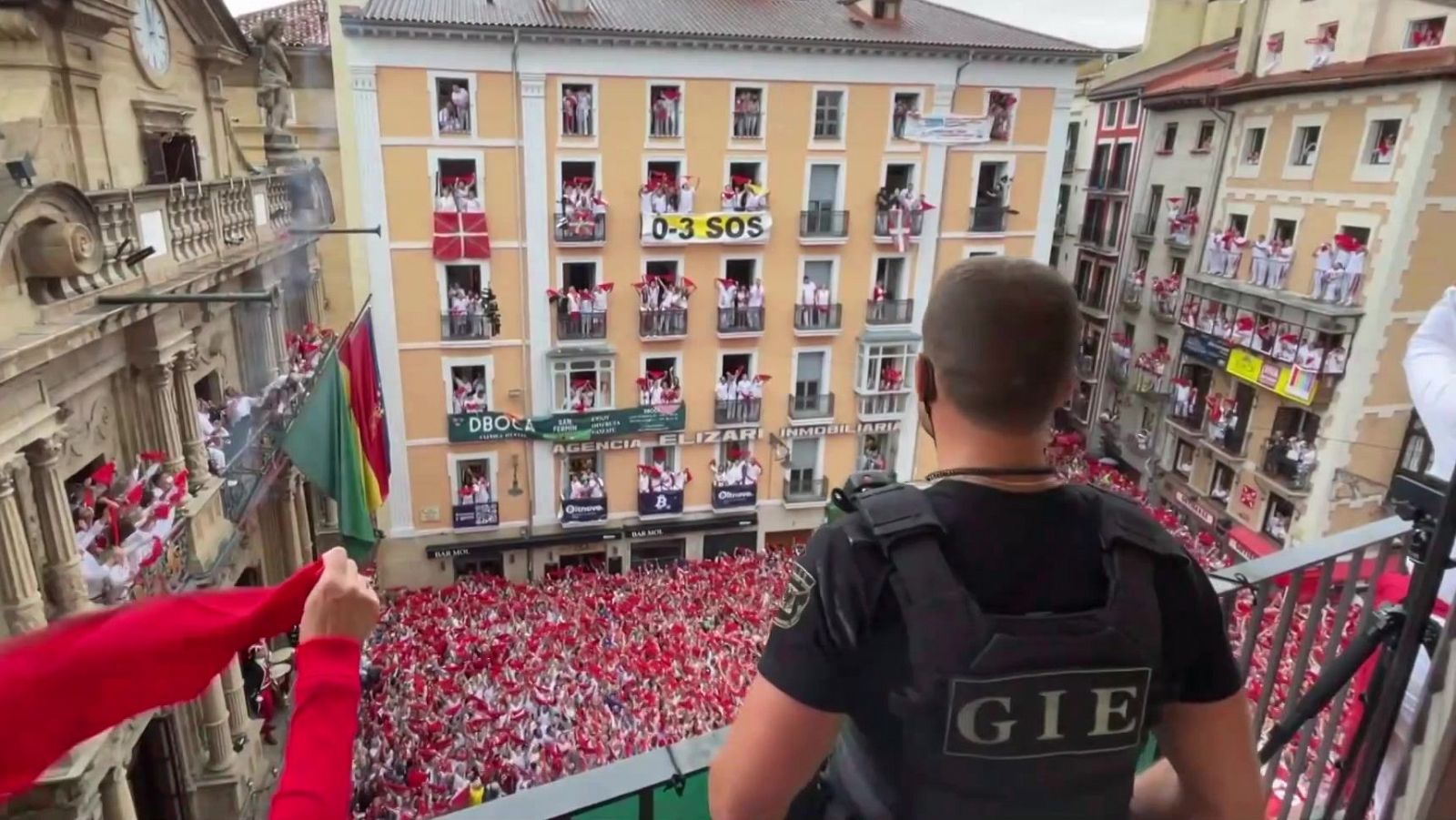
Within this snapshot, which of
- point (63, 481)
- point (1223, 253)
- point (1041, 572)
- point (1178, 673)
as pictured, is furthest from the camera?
point (1223, 253)

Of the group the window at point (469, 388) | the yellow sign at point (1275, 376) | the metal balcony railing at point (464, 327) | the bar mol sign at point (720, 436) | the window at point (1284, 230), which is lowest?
the bar mol sign at point (720, 436)

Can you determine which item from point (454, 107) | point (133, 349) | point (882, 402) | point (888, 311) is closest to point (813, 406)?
point (882, 402)

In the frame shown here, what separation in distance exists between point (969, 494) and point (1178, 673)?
1.29 ft

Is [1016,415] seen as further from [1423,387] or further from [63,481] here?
[63,481]

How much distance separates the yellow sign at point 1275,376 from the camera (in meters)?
10.8

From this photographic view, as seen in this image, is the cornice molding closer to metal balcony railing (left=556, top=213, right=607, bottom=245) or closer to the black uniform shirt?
metal balcony railing (left=556, top=213, right=607, bottom=245)

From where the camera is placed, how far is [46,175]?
5273 mm

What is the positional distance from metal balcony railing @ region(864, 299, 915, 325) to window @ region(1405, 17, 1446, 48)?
639 cm

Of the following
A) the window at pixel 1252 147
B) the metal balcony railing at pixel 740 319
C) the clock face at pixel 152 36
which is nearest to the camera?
the clock face at pixel 152 36

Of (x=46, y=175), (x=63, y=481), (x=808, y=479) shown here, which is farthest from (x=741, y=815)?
(x=808, y=479)

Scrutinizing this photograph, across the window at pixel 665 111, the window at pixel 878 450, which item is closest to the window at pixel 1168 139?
the window at pixel 878 450

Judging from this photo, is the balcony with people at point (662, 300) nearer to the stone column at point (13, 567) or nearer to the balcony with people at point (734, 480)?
the balcony with people at point (734, 480)

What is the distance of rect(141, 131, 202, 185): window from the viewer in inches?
262

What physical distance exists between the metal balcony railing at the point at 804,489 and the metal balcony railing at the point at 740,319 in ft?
7.76
